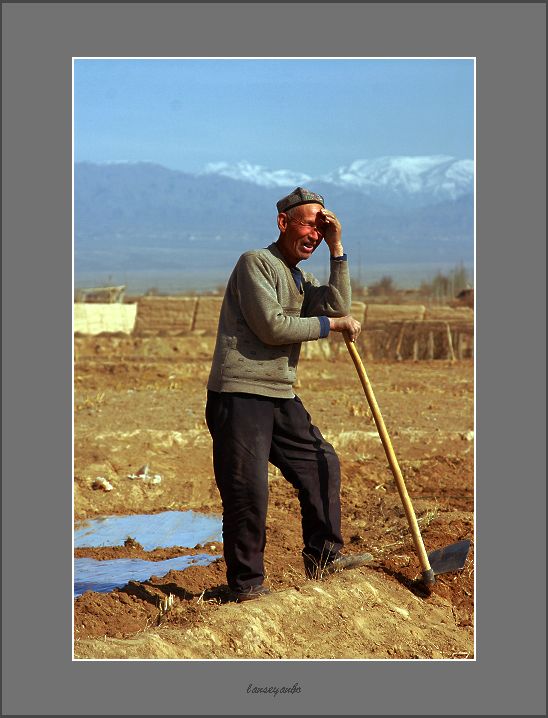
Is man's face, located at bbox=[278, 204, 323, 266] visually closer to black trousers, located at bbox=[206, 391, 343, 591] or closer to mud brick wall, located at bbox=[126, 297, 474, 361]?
black trousers, located at bbox=[206, 391, 343, 591]

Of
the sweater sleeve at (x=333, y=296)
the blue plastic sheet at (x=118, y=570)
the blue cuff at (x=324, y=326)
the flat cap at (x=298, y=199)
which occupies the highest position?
the flat cap at (x=298, y=199)

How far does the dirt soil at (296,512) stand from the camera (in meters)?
5.01

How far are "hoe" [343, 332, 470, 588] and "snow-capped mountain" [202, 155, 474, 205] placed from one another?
10421 centimetres

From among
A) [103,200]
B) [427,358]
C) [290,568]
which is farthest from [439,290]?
[103,200]

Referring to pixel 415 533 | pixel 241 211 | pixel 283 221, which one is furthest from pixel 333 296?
pixel 241 211

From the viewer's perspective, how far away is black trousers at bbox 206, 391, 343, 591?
5.26 metres

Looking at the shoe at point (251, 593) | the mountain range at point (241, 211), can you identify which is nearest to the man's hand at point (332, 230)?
the shoe at point (251, 593)

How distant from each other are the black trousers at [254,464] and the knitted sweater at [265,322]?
0.32ft

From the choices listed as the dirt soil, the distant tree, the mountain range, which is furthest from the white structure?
the mountain range

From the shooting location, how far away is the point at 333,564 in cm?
553

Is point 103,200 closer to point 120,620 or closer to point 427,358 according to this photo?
point 427,358

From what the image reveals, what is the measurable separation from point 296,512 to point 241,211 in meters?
96.9

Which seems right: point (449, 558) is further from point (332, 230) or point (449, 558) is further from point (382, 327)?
point (382, 327)

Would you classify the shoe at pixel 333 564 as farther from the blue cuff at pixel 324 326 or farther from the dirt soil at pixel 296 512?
the blue cuff at pixel 324 326
